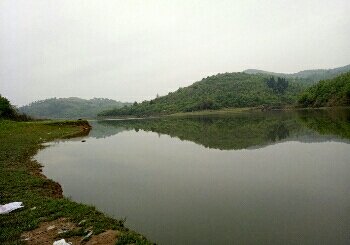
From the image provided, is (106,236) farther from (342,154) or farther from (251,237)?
(342,154)

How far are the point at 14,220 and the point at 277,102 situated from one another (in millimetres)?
189652

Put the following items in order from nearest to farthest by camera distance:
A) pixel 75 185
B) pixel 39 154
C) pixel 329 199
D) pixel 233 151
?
pixel 329 199
pixel 75 185
pixel 233 151
pixel 39 154

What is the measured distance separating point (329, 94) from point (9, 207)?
469 feet

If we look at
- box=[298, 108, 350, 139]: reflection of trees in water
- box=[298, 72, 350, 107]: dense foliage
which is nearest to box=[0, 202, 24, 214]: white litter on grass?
box=[298, 108, 350, 139]: reflection of trees in water

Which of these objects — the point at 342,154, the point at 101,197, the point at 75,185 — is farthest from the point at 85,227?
the point at 342,154

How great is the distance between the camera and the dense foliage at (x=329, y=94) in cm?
12344

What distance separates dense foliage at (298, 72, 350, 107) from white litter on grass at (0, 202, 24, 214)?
426 ft

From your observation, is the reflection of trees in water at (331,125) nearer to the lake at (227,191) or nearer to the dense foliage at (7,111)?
the lake at (227,191)

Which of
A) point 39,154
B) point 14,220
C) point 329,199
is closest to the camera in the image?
point 14,220

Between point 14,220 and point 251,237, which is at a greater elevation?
point 14,220

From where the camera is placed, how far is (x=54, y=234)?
11.9 meters

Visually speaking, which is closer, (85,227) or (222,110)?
(85,227)

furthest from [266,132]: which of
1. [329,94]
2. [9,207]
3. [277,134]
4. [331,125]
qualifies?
[329,94]

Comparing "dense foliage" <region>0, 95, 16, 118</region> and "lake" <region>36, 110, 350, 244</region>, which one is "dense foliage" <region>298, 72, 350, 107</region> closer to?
"lake" <region>36, 110, 350, 244</region>
